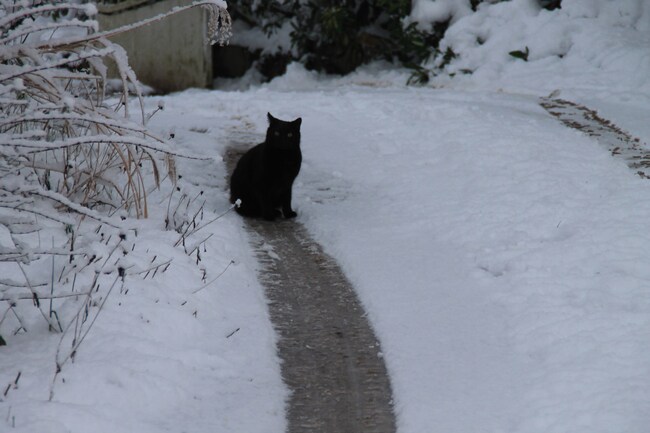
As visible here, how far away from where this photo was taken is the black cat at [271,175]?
7.34 metres

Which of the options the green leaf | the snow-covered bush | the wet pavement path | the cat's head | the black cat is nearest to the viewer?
the snow-covered bush

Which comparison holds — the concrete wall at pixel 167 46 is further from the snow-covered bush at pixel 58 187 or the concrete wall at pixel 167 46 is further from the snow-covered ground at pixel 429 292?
the snow-covered bush at pixel 58 187

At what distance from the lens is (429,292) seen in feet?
18.8

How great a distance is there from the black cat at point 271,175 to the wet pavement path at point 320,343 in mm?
457

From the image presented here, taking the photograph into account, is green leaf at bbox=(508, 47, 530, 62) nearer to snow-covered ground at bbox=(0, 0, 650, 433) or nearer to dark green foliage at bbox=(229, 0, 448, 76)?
dark green foliage at bbox=(229, 0, 448, 76)

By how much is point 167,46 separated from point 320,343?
11547 millimetres

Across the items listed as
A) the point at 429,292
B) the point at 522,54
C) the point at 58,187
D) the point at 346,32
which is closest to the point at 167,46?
the point at 346,32

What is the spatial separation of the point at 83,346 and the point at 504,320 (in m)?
2.59

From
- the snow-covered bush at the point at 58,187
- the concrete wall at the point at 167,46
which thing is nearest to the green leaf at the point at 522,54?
the concrete wall at the point at 167,46

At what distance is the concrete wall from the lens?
1518 centimetres

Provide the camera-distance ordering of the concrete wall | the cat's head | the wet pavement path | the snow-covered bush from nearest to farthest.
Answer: the snow-covered bush, the wet pavement path, the cat's head, the concrete wall

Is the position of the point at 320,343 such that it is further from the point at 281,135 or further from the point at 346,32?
the point at 346,32

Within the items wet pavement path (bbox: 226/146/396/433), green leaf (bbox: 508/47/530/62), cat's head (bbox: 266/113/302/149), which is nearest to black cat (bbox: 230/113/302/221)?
cat's head (bbox: 266/113/302/149)

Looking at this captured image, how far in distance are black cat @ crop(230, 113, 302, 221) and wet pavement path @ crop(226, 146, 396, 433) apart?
0.46m
